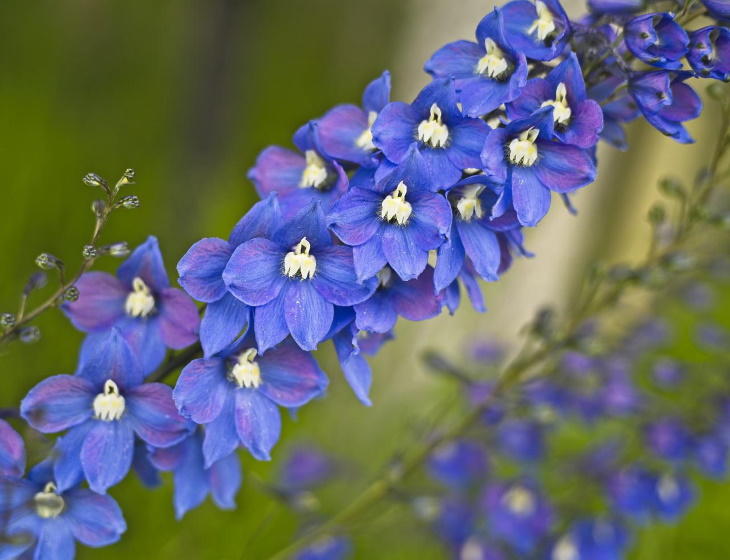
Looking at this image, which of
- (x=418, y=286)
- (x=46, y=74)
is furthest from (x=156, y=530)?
(x=46, y=74)

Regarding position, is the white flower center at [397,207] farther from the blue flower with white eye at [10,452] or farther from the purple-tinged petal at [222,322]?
the blue flower with white eye at [10,452]

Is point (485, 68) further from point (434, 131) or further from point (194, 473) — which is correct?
point (194, 473)

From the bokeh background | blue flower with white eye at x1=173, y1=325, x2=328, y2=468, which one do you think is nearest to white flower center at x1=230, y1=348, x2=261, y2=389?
blue flower with white eye at x1=173, y1=325, x2=328, y2=468

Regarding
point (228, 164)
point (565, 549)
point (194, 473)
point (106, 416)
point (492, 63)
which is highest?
point (492, 63)

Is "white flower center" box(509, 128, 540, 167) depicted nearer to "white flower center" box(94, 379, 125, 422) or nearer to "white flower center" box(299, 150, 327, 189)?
"white flower center" box(299, 150, 327, 189)

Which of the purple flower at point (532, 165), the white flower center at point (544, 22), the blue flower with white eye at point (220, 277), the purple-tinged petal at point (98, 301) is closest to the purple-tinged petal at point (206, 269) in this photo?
the blue flower with white eye at point (220, 277)

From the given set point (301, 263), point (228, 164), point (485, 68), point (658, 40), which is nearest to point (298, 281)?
point (301, 263)
